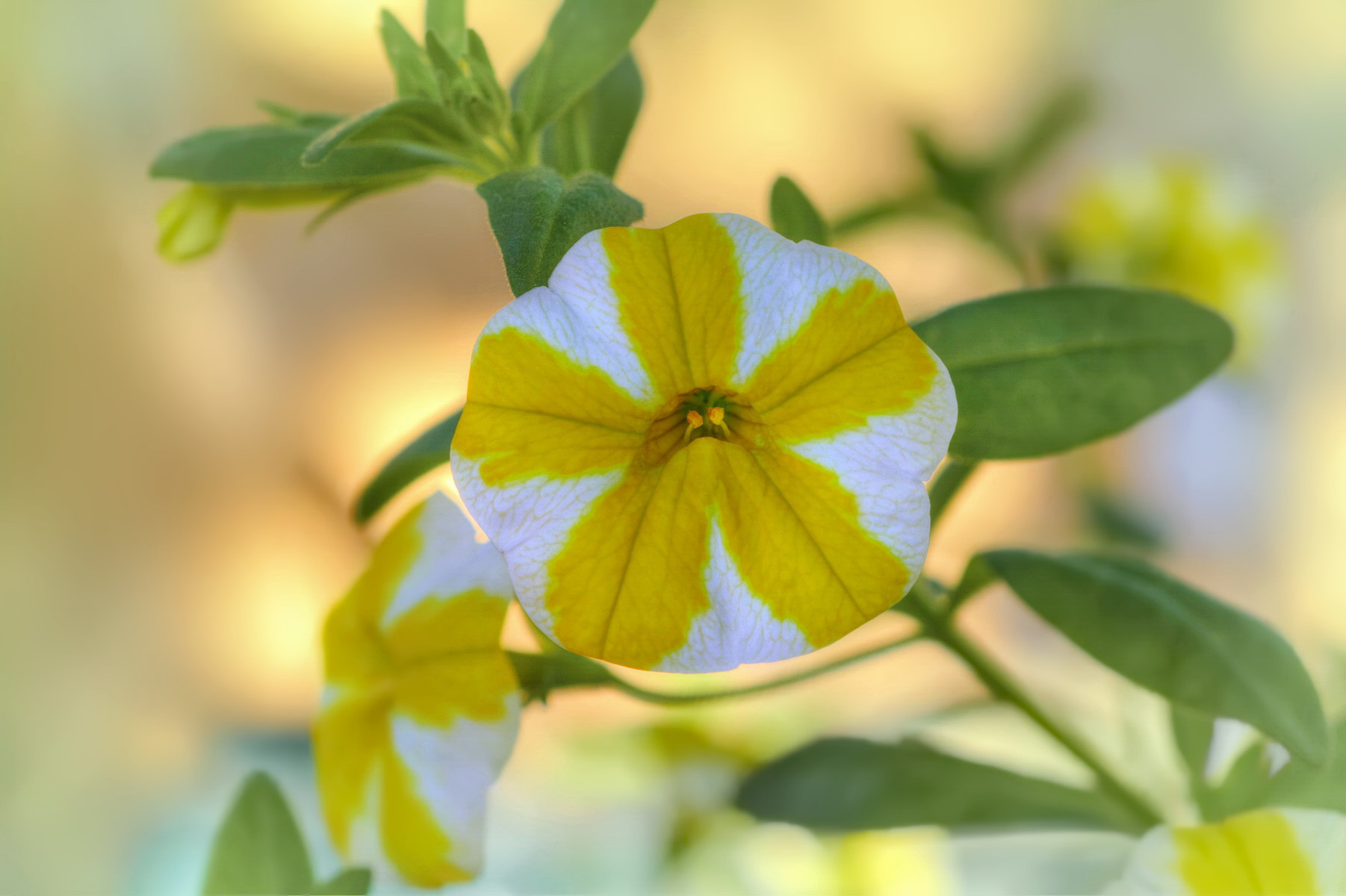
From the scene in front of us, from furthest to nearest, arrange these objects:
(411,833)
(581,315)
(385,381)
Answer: (385,381), (411,833), (581,315)

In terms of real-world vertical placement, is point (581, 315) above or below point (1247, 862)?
above

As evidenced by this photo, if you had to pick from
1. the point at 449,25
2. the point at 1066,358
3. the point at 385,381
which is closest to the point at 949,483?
the point at 1066,358

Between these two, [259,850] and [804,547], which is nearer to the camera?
[804,547]

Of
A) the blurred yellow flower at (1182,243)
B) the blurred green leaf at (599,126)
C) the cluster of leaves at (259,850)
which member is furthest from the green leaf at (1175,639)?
the blurred yellow flower at (1182,243)

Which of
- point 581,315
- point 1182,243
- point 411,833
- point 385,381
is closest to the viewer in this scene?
point 581,315

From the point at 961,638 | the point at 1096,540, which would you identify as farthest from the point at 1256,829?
the point at 1096,540

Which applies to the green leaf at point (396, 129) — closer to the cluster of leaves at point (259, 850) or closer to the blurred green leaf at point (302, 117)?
the blurred green leaf at point (302, 117)

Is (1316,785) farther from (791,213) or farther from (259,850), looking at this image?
(259,850)

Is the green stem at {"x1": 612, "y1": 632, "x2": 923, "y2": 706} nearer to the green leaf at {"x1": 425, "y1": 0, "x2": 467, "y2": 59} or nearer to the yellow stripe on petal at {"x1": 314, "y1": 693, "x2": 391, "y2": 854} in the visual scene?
the yellow stripe on petal at {"x1": 314, "y1": 693, "x2": 391, "y2": 854}
